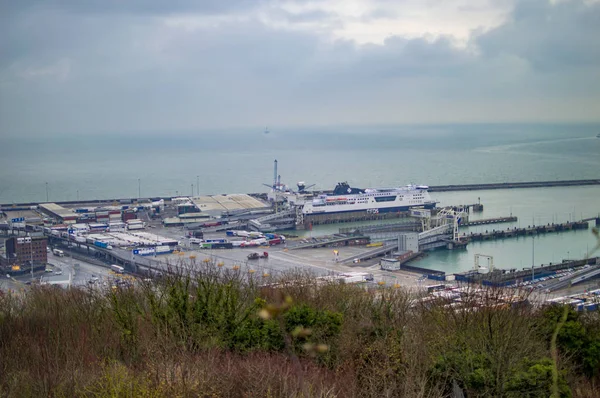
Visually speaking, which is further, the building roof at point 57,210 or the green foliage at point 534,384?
the building roof at point 57,210

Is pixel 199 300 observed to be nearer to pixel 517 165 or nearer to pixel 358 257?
pixel 358 257

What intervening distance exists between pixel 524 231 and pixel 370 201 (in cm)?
334

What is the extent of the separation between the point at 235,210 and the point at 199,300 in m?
8.90

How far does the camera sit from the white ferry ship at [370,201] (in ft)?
40.0

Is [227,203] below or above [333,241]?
above

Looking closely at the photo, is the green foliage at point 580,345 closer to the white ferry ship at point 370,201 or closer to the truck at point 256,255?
the truck at point 256,255

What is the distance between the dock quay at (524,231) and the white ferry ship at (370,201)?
2.78m

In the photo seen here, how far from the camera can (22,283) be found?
653 cm

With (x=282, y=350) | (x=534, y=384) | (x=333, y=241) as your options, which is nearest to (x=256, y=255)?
(x=333, y=241)

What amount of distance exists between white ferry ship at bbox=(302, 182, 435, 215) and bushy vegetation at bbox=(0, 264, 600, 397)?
8.51m

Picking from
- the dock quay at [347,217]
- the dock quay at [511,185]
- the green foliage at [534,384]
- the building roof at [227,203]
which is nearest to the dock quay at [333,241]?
the dock quay at [347,217]

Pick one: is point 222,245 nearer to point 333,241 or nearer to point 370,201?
point 333,241

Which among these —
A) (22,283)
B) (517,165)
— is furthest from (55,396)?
(517,165)

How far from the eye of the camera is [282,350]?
285 cm
